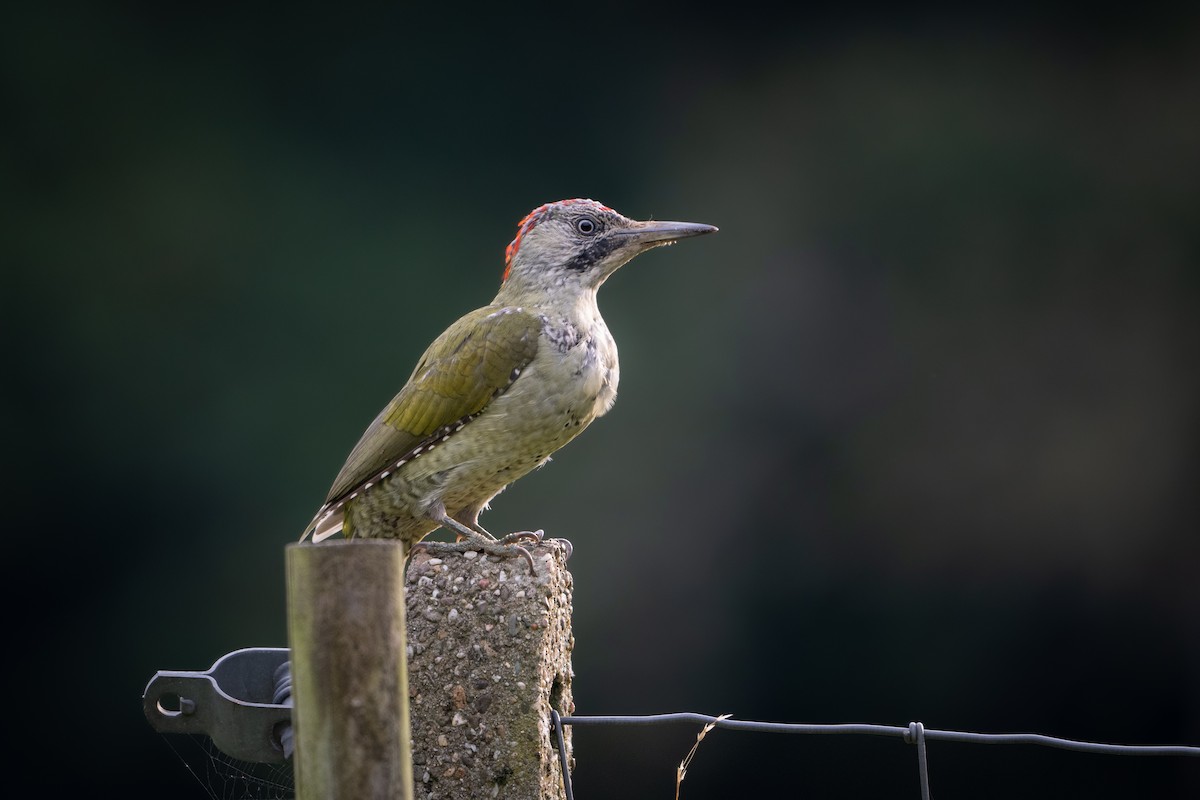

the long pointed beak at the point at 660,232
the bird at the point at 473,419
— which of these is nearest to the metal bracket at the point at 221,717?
the bird at the point at 473,419

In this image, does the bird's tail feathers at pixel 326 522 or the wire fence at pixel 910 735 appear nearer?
the wire fence at pixel 910 735

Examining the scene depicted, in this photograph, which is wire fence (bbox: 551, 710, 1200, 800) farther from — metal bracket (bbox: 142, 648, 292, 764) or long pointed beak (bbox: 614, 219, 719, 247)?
long pointed beak (bbox: 614, 219, 719, 247)

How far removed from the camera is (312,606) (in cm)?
121

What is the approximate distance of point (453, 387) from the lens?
2.65 metres

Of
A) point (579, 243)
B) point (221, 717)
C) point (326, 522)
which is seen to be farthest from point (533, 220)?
point (221, 717)

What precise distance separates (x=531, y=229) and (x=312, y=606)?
1.92 metres

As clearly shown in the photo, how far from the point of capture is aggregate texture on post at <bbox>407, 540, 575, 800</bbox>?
6.26 ft

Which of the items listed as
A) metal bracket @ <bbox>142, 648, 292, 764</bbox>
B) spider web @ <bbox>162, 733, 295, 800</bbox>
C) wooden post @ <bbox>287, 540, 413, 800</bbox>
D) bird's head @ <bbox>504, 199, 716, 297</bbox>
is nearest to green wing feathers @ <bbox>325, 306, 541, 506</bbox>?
bird's head @ <bbox>504, 199, 716, 297</bbox>

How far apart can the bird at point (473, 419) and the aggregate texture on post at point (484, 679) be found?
562 mm

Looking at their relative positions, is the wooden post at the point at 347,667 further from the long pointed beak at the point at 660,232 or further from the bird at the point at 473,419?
the long pointed beak at the point at 660,232

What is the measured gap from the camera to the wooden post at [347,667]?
121 centimetres

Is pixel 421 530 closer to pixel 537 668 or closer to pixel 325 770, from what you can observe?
pixel 537 668

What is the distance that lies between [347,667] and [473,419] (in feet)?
4.72

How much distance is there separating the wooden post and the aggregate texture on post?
0.67 m
